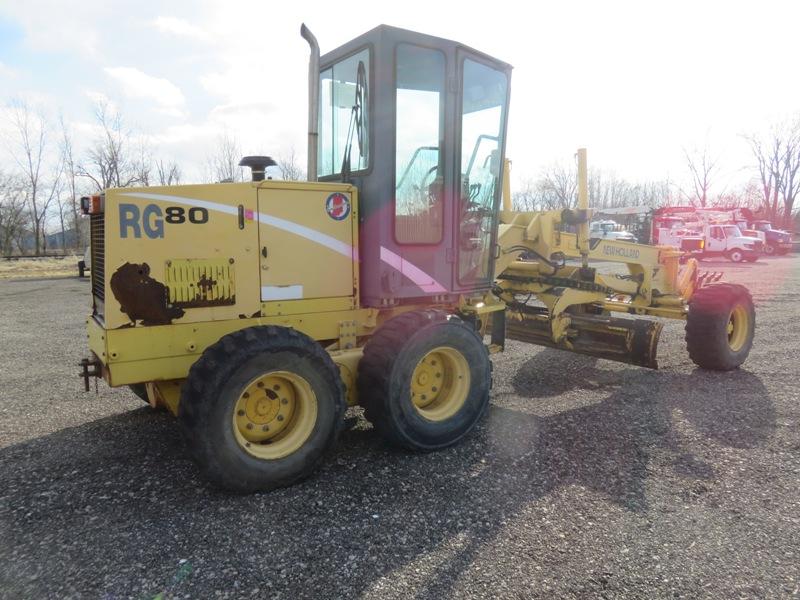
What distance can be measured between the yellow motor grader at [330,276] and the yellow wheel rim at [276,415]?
1cm

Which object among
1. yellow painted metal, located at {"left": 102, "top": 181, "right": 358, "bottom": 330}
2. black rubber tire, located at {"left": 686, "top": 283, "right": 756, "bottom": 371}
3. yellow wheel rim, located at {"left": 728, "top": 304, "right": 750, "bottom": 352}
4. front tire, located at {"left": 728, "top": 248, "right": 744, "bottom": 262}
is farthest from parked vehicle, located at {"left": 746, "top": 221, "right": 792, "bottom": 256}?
yellow painted metal, located at {"left": 102, "top": 181, "right": 358, "bottom": 330}

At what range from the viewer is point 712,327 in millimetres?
6613

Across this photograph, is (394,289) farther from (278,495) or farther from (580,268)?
(580,268)

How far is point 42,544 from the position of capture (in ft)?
10.2

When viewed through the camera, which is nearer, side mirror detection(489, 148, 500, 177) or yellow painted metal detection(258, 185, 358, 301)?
yellow painted metal detection(258, 185, 358, 301)

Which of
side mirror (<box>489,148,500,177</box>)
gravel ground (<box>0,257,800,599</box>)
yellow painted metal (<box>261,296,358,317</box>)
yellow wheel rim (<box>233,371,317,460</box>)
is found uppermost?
side mirror (<box>489,148,500,177</box>)

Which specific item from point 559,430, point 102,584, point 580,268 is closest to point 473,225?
point 559,430

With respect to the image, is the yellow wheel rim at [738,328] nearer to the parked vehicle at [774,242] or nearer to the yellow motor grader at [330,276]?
the yellow motor grader at [330,276]

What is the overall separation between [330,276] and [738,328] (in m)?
5.46

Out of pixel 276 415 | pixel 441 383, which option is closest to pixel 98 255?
pixel 276 415

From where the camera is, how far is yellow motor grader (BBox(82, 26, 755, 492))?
359cm

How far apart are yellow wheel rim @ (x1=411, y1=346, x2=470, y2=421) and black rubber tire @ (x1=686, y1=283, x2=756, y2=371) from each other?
141 inches

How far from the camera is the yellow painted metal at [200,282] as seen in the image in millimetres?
3725

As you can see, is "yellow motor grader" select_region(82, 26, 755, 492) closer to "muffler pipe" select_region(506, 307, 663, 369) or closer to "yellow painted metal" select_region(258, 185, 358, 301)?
"yellow painted metal" select_region(258, 185, 358, 301)
